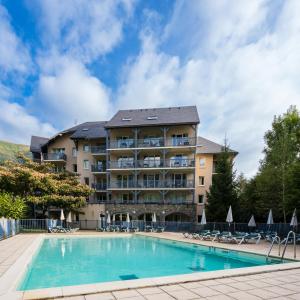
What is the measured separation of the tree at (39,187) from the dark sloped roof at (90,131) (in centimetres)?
725

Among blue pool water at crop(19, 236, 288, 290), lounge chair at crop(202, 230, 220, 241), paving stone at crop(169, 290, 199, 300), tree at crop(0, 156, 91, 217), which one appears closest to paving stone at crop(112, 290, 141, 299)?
paving stone at crop(169, 290, 199, 300)

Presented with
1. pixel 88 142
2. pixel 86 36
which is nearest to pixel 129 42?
pixel 86 36

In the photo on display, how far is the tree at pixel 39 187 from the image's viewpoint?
2480 centimetres

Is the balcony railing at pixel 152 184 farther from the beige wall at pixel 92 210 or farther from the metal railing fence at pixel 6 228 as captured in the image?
the metal railing fence at pixel 6 228

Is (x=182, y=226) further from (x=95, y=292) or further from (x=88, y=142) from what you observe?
(x=95, y=292)

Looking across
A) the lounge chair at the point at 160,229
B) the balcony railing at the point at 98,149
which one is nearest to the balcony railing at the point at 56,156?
the balcony railing at the point at 98,149

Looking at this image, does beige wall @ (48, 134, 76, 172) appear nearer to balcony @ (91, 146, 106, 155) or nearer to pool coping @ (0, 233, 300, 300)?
balcony @ (91, 146, 106, 155)

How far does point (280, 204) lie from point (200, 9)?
58.2 feet

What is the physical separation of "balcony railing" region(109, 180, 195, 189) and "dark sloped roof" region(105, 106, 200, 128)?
6819 millimetres

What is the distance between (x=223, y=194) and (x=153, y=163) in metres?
9.11

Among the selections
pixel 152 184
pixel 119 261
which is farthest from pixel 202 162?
pixel 119 261

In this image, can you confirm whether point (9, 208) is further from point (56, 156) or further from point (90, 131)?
point (90, 131)

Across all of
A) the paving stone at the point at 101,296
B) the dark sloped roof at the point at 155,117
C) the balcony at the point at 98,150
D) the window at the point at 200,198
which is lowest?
the paving stone at the point at 101,296

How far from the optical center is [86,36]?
540 inches
